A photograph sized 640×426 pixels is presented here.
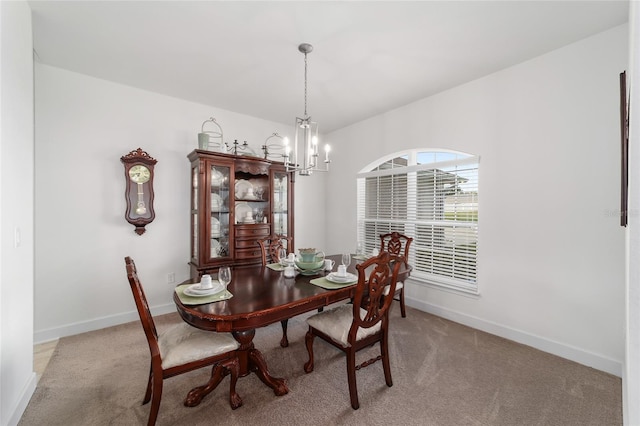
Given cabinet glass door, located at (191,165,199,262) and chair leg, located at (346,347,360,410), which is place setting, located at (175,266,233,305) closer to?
chair leg, located at (346,347,360,410)

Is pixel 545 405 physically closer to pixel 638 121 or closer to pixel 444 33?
pixel 638 121

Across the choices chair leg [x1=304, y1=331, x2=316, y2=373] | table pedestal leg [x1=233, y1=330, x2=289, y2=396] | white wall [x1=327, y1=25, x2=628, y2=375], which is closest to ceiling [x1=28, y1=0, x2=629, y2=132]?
white wall [x1=327, y1=25, x2=628, y2=375]

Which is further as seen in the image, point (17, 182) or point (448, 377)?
point (448, 377)

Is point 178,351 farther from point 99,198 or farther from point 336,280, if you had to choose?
point 99,198

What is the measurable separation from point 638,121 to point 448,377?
2.26m

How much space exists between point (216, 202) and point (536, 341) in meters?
3.76

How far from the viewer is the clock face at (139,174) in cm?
312

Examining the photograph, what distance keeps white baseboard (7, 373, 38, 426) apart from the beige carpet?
4 cm

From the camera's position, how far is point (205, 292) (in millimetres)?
1800

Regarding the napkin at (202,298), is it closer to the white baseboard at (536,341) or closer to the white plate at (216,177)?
the white plate at (216,177)

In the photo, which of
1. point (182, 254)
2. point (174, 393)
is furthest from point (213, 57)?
point (174, 393)

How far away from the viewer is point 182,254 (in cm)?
354

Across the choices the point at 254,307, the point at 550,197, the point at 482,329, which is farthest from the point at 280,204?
the point at 550,197

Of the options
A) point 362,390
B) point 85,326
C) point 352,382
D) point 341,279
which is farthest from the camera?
point 85,326
